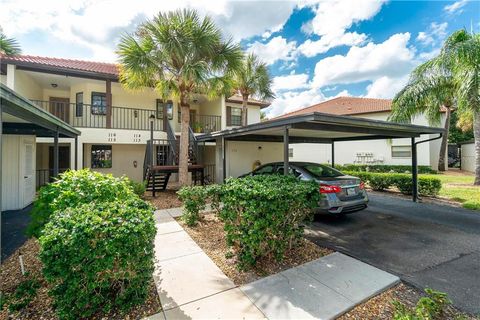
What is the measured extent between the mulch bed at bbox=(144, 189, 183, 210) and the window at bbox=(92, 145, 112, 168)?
170 inches

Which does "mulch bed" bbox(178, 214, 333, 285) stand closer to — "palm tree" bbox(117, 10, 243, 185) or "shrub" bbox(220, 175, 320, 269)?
"shrub" bbox(220, 175, 320, 269)

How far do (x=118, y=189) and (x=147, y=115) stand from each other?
1082 centimetres

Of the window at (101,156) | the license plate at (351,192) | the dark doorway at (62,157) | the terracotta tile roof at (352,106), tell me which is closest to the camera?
the license plate at (351,192)

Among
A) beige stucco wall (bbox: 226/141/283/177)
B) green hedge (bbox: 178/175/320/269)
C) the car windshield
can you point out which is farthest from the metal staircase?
green hedge (bbox: 178/175/320/269)

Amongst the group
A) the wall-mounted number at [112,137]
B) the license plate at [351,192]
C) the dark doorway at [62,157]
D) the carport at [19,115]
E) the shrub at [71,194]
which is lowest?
the license plate at [351,192]

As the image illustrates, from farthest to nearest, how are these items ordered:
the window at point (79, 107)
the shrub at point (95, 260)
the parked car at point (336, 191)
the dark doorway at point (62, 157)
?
the dark doorway at point (62, 157)
the window at point (79, 107)
the parked car at point (336, 191)
the shrub at point (95, 260)

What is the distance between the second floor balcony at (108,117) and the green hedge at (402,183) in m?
9.17

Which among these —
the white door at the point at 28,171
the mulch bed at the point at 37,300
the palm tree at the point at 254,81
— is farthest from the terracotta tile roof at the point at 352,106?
the mulch bed at the point at 37,300

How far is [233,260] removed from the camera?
4.20 meters

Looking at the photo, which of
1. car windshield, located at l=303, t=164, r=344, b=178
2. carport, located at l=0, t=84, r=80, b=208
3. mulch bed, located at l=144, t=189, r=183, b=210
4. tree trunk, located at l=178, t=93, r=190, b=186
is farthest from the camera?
tree trunk, located at l=178, t=93, r=190, b=186

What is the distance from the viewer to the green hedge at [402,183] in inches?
381

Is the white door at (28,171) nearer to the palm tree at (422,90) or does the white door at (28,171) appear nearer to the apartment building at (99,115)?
the apartment building at (99,115)

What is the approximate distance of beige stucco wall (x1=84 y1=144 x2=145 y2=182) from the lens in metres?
13.5

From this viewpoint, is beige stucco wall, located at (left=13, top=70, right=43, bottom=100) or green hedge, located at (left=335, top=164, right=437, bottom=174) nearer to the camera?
beige stucco wall, located at (left=13, top=70, right=43, bottom=100)
